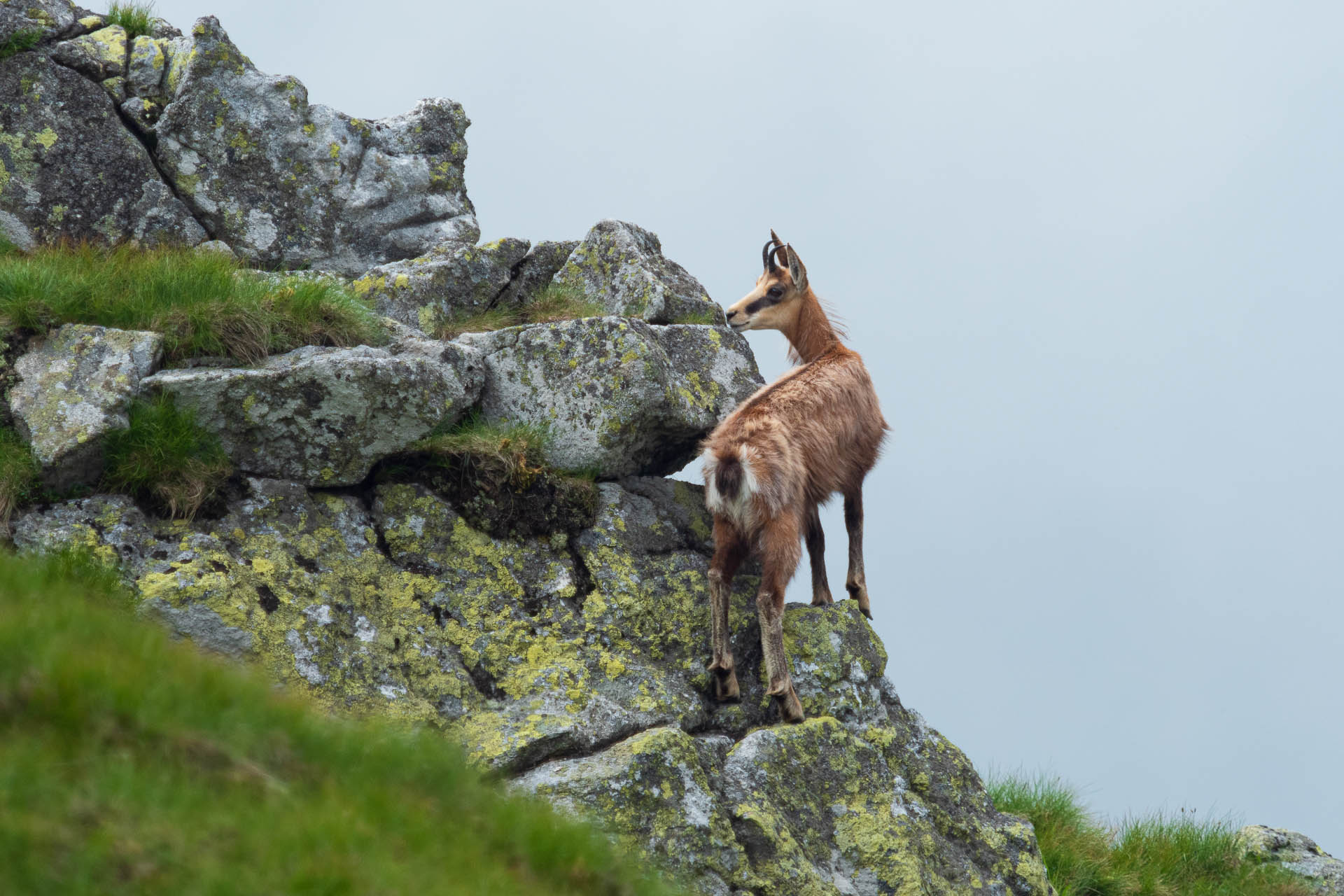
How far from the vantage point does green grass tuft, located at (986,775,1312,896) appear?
11617 mm

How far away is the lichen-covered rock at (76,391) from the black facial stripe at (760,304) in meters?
5.92

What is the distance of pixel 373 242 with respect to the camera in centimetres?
1321

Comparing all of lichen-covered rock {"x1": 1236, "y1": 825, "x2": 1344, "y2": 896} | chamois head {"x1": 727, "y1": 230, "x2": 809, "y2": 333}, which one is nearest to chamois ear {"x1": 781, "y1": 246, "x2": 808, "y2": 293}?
chamois head {"x1": 727, "y1": 230, "x2": 809, "y2": 333}

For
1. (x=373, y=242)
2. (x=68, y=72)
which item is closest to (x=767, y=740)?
(x=373, y=242)

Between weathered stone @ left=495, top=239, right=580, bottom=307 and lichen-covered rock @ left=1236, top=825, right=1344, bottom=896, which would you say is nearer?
weathered stone @ left=495, top=239, right=580, bottom=307

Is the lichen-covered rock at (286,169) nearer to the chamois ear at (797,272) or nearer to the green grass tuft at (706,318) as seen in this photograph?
the green grass tuft at (706,318)

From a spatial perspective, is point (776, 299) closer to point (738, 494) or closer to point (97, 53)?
point (738, 494)

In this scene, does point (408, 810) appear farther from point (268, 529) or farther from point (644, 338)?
point (644, 338)

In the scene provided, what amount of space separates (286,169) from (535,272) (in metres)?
3.25

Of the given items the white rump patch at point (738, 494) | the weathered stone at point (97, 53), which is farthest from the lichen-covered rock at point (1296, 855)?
the weathered stone at point (97, 53)

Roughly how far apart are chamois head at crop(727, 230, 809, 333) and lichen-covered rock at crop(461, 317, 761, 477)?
4.91ft

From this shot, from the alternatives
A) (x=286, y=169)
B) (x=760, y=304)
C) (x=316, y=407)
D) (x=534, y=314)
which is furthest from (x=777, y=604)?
(x=286, y=169)

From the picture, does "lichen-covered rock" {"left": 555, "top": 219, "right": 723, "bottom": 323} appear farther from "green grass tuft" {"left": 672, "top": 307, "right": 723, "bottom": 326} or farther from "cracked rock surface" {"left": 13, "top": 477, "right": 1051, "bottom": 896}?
"cracked rock surface" {"left": 13, "top": 477, "right": 1051, "bottom": 896}

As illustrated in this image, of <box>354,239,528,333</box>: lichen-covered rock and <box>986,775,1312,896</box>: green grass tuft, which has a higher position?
<box>354,239,528,333</box>: lichen-covered rock
